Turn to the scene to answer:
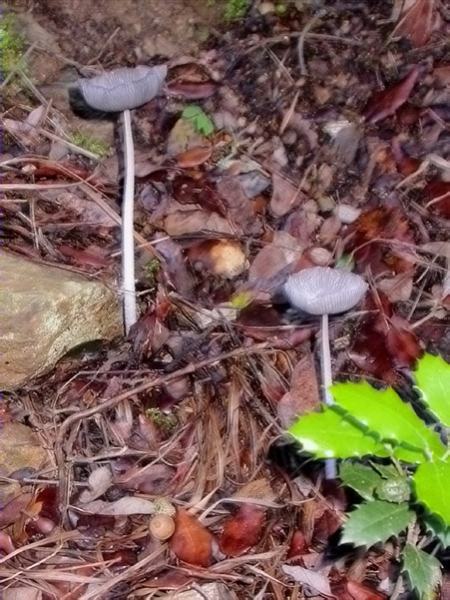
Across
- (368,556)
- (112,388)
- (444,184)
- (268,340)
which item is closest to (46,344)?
(112,388)

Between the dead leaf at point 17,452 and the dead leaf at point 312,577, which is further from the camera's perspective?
the dead leaf at point 17,452

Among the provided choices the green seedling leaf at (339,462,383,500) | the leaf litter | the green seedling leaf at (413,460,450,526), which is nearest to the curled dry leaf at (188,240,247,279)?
the leaf litter

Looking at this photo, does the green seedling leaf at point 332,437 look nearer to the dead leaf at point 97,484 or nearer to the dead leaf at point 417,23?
the dead leaf at point 97,484

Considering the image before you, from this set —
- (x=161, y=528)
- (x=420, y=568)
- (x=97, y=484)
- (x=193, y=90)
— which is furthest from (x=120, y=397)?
(x=193, y=90)

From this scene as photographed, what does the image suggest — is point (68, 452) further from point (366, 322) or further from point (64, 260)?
point (366, 322)

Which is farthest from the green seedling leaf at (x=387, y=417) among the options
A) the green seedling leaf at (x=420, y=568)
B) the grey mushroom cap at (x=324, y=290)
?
the grey mushroom cap at (x=324, y=290)

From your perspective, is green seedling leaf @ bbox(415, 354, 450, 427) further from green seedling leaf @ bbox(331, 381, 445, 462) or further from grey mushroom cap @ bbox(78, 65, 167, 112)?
grey mushroom cap @ bbox(78, 65, 167, 112)

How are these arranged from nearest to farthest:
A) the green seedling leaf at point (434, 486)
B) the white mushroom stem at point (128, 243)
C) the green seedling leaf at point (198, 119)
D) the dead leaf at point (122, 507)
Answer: the green seedling leaf at point (434, 486) → the dead leaf at point (122, 507) → the white mushroom stem at point (128, 243) → the green seedling leaf at point (198, 119)
